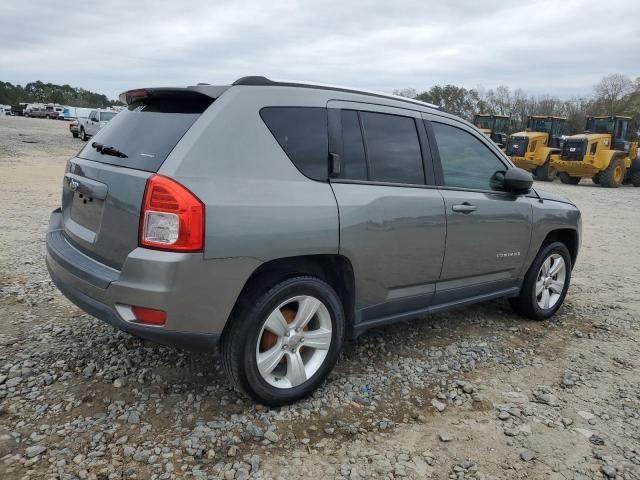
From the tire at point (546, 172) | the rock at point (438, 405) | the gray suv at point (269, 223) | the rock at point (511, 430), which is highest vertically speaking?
the tire at point (546, 172)

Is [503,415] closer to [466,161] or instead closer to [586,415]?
[586,415]

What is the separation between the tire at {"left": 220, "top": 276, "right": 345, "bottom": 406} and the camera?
2.74m

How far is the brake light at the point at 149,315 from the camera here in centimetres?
252

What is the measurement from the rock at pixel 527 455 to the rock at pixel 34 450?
243 centimetres

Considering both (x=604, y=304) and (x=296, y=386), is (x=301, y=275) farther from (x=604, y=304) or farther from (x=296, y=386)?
(x=604, y=304)

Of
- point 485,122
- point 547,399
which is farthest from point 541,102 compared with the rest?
point 547,399

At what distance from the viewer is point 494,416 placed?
3.07m

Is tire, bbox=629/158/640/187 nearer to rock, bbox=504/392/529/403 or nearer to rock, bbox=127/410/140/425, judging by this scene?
rock, bbox=504/392/529/403

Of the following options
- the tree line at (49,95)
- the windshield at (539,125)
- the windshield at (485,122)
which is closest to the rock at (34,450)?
the windshield at (539,125)

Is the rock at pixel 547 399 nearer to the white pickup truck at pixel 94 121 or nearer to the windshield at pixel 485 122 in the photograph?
the windshield at pixel 485 122

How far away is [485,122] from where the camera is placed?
2639 cm

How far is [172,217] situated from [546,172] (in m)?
21.2

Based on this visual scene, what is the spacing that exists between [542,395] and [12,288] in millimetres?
4457

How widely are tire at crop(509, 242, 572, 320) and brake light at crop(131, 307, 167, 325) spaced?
332cm
